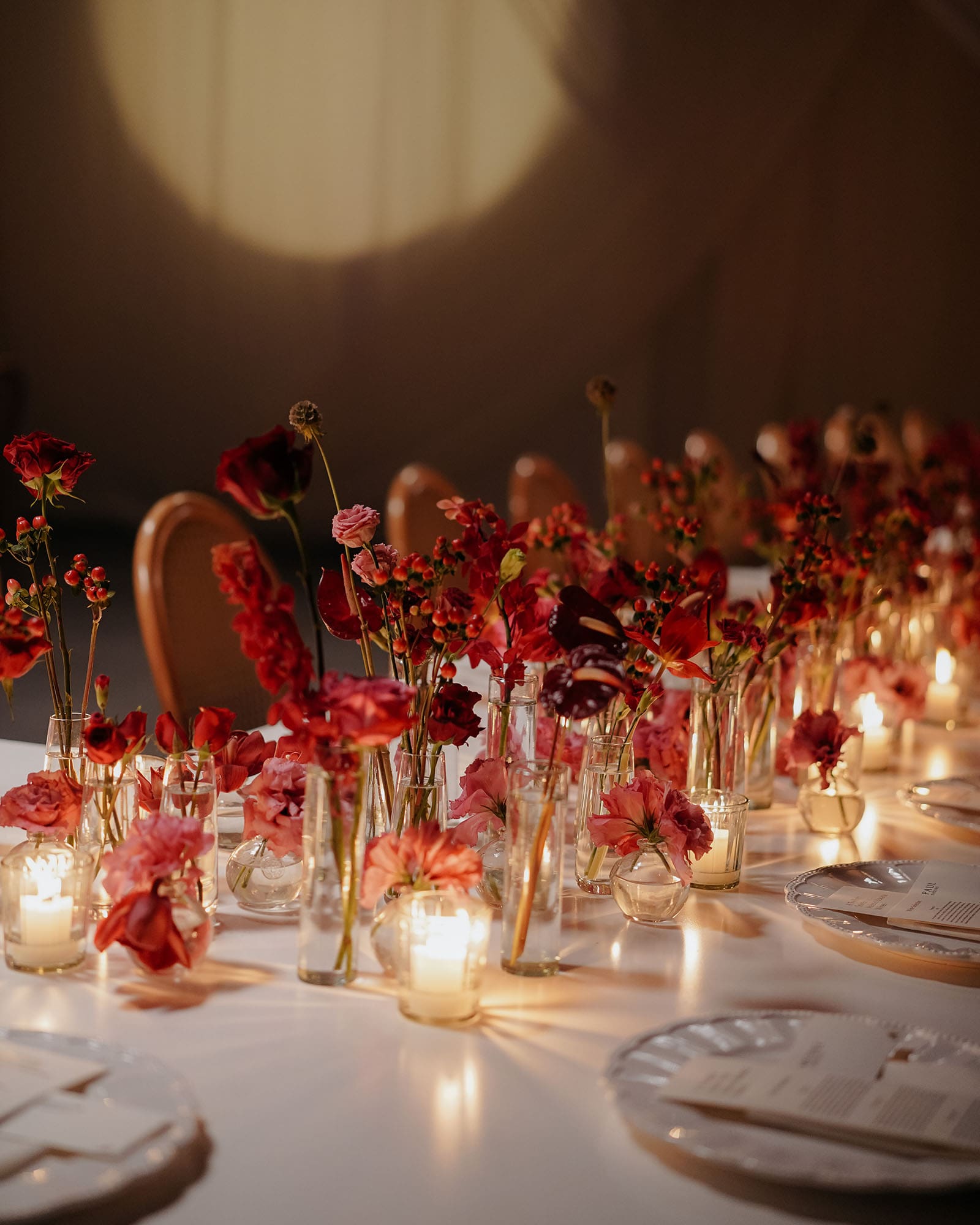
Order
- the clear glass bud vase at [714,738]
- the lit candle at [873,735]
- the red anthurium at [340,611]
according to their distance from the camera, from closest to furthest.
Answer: the red anthurium at [340,611], the clear glass bud vase at [714,738], the lit candle at [873,735]

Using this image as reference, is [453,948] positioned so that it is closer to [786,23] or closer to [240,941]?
[240,941]

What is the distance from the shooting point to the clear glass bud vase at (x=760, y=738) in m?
1.55

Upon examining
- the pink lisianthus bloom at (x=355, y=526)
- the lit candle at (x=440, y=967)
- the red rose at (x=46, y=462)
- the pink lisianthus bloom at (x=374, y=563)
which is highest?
the red rose at (x=46, y=462)

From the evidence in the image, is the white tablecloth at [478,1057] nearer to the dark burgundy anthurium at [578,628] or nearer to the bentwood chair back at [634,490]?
the dark burgundy anthurium at [578,628]

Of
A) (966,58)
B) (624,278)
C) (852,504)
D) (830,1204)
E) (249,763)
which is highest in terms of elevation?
(966,58)

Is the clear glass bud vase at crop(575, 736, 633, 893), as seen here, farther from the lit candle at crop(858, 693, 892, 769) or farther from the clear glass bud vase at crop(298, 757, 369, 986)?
the lit candle at crop(858, 693, 892, 769)

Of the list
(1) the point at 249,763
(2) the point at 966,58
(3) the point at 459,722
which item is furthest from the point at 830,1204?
(2) the point at 966,58

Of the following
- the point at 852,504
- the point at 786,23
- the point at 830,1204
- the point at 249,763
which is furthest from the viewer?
the point at 786,23

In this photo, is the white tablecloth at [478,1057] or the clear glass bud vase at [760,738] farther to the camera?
the clear glass bud vase at [760,738]

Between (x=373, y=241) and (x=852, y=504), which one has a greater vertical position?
(x=373, y=241)

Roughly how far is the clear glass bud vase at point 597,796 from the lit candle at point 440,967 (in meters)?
0.32

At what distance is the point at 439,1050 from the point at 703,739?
1.89ft

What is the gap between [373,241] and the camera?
7.88 m

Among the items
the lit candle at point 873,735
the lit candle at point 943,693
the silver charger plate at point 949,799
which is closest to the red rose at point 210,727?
the silver charger plate at point 949,799
